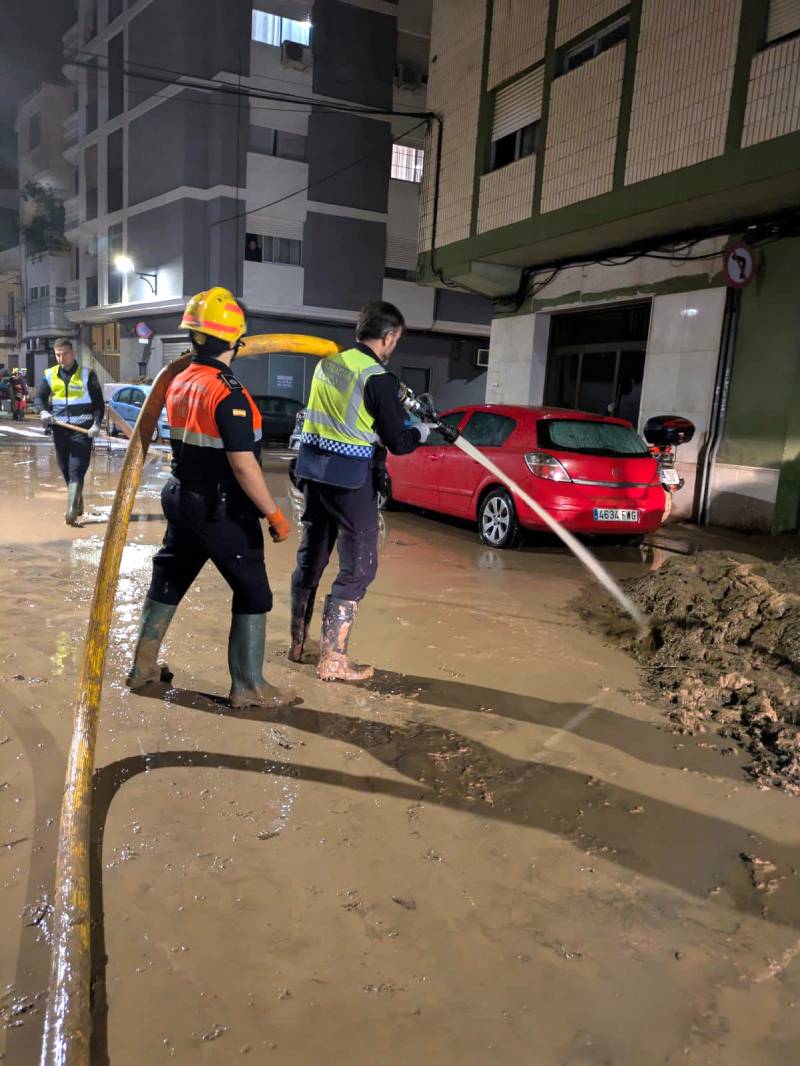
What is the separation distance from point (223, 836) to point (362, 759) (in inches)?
30.3

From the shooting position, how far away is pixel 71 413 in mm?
8156

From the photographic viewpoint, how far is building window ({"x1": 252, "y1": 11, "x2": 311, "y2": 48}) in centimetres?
2425

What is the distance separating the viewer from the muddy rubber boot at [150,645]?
3.74 m

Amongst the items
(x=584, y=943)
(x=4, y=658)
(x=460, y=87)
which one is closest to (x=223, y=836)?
(x=584, y=943)

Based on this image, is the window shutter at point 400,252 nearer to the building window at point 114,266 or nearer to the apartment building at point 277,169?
the apartment building at point 277,169

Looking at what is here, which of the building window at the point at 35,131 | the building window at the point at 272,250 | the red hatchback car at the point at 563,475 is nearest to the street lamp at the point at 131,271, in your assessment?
the building window at the point at 272,250

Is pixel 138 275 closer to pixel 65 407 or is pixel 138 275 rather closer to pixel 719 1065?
pixel 65 407

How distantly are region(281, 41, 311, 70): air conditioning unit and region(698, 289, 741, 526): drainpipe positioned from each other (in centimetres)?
2041

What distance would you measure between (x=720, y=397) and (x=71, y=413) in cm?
824

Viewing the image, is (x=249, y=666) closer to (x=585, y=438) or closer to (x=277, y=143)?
(x=585, y=438)

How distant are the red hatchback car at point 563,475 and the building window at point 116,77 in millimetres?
27747

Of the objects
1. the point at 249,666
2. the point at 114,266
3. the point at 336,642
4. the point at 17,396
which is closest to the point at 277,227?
the point at 114,266

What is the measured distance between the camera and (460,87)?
14.2 metres

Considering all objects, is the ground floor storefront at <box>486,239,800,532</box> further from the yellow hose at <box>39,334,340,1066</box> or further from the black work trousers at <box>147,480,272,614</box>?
the black work trousers at <box>147,480,272,614</box>
